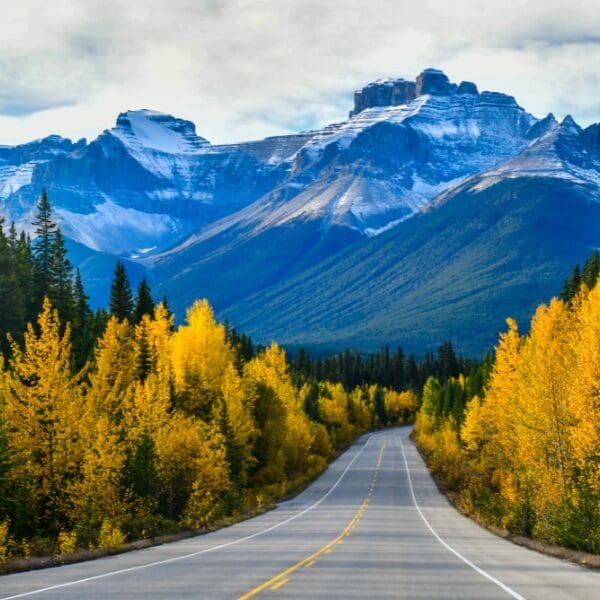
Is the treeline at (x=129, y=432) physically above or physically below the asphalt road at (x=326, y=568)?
above

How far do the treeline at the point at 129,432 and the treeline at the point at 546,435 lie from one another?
13823 millimetres

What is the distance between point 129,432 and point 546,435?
18.8 meters

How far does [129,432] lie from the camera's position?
125 feet

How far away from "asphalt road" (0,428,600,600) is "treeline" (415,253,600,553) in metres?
1.74

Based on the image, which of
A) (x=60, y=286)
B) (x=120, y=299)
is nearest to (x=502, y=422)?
(x=120, y=299)

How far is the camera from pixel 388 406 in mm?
167750

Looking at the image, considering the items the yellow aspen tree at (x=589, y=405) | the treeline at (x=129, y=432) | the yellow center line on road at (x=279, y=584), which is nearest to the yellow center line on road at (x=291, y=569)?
the yellow center line on road at (x=279, y=584)

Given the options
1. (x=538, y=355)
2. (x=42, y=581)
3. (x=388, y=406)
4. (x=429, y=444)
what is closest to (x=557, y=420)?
(x=538, y=355)

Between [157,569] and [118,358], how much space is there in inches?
1296

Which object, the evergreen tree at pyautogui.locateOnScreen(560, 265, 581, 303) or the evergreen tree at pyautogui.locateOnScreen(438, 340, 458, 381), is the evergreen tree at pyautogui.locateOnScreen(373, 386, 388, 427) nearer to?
the evergreen tree at pyautogui.locateOnScreen(438, 340, 458, 381)

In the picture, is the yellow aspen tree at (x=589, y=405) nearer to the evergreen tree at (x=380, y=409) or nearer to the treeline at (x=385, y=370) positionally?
the evergreen tree at (x=380, y=409)

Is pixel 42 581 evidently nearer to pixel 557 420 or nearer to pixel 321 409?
pixel 557 420

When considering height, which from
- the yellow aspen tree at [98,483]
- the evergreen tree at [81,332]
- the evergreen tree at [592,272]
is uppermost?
the evergreen tree at [592,272]

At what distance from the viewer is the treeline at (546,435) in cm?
3138
